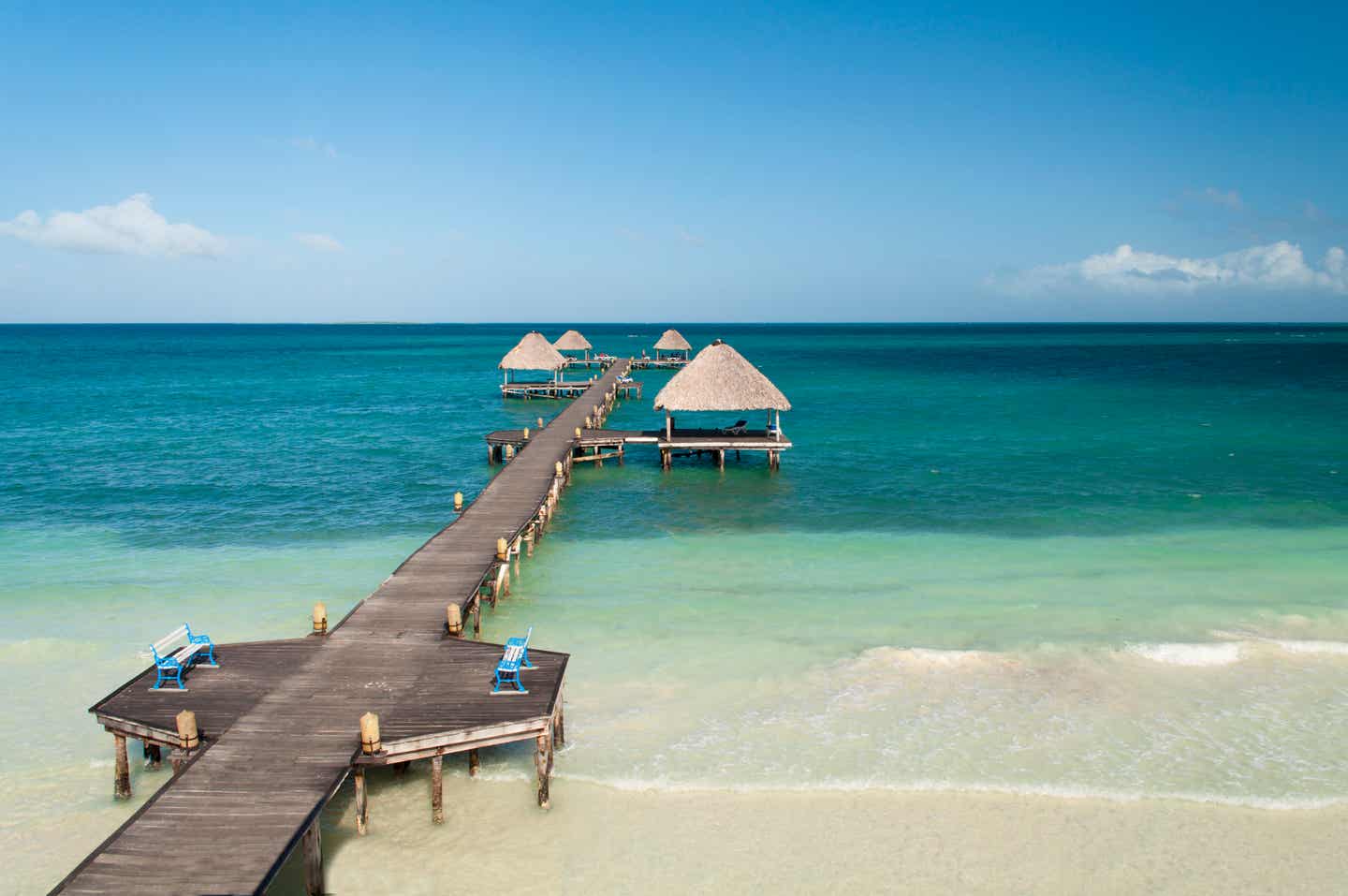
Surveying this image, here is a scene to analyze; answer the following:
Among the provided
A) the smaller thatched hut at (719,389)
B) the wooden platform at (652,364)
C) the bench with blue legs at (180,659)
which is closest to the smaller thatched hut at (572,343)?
the wooden platform at (652,364)

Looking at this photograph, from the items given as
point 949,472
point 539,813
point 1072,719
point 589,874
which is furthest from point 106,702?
point 949,472

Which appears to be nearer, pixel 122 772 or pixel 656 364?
pixel 122 772

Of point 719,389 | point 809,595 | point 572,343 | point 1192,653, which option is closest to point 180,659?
point 809,595

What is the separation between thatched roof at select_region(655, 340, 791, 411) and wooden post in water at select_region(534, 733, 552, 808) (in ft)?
76.7

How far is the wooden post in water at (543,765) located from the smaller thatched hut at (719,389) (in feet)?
76.7

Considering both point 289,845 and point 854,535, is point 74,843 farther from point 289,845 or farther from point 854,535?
point 854,535

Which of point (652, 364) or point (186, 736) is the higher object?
point (652, 364)

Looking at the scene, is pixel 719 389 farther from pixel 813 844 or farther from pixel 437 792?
pixel 437 792

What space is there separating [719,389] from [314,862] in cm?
2680

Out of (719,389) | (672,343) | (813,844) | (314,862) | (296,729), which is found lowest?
(813,844)

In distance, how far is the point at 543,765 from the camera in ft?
38.7

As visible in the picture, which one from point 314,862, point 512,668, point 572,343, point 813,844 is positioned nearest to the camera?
point 314,862

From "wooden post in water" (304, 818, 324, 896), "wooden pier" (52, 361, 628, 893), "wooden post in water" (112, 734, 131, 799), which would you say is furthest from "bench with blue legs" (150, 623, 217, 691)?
"wooden post in water" (304, 818, 324, 896)

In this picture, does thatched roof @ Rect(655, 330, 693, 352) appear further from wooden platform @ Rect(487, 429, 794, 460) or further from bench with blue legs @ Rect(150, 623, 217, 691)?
bench with blue legs @ Rect(150, 623, 217, 691)
